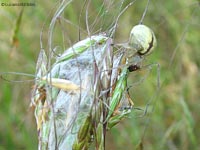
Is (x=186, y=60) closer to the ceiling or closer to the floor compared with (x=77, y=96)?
closer to the ceiling

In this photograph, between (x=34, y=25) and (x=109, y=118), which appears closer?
(x=109, y=118)

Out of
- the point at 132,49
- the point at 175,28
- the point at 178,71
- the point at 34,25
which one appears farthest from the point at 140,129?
the point at 132,49

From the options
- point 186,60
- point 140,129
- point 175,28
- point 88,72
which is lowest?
point 140,129

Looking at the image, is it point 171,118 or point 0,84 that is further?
point 0,84

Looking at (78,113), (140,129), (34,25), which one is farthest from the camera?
(34,25)

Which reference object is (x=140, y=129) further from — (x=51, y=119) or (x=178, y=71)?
(x=51, y=119)

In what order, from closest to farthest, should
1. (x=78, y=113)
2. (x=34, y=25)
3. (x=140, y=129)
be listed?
(x=78, y=113)
(x=140, y=129)
(x=34, y=25)

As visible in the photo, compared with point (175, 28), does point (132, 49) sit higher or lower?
lower

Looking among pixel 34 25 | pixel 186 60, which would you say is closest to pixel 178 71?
pixel 186 60

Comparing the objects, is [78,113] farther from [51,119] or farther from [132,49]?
[132,49]
